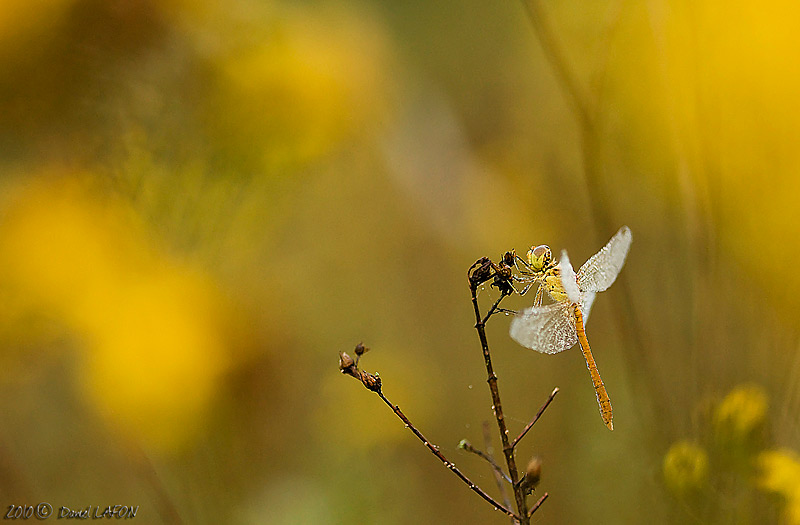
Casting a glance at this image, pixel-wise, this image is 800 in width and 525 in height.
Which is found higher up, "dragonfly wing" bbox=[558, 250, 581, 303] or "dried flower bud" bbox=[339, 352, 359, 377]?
"dried flower bud" bbox=[339, 352, 359, 377]

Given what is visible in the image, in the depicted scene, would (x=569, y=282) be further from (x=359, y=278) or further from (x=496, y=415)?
(x=359, y=278)

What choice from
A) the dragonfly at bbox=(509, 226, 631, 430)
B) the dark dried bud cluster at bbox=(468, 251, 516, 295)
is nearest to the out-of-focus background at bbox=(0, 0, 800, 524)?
the dragonfly at bbox=(509, 226, 631, 430)

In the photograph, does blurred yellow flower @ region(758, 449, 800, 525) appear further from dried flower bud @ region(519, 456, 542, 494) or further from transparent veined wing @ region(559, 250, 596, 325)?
dried flower bud @ region(519, 456, 542, 494)

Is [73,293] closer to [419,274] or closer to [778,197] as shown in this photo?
[419,274]

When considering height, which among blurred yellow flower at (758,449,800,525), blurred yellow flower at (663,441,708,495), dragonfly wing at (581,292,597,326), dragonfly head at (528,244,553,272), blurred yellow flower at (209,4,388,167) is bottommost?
blurred yellow flower at (758,449,800,525)

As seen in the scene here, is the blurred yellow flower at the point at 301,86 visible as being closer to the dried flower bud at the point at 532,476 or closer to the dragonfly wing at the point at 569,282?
the dragonfly wing at the point at 569,282

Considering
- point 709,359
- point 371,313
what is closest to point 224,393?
point 371,313

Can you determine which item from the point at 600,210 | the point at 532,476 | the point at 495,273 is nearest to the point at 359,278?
the point at 600,210

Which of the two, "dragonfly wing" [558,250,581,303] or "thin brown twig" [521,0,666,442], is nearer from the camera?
"dragonfly wing" [558,250,581,303]
